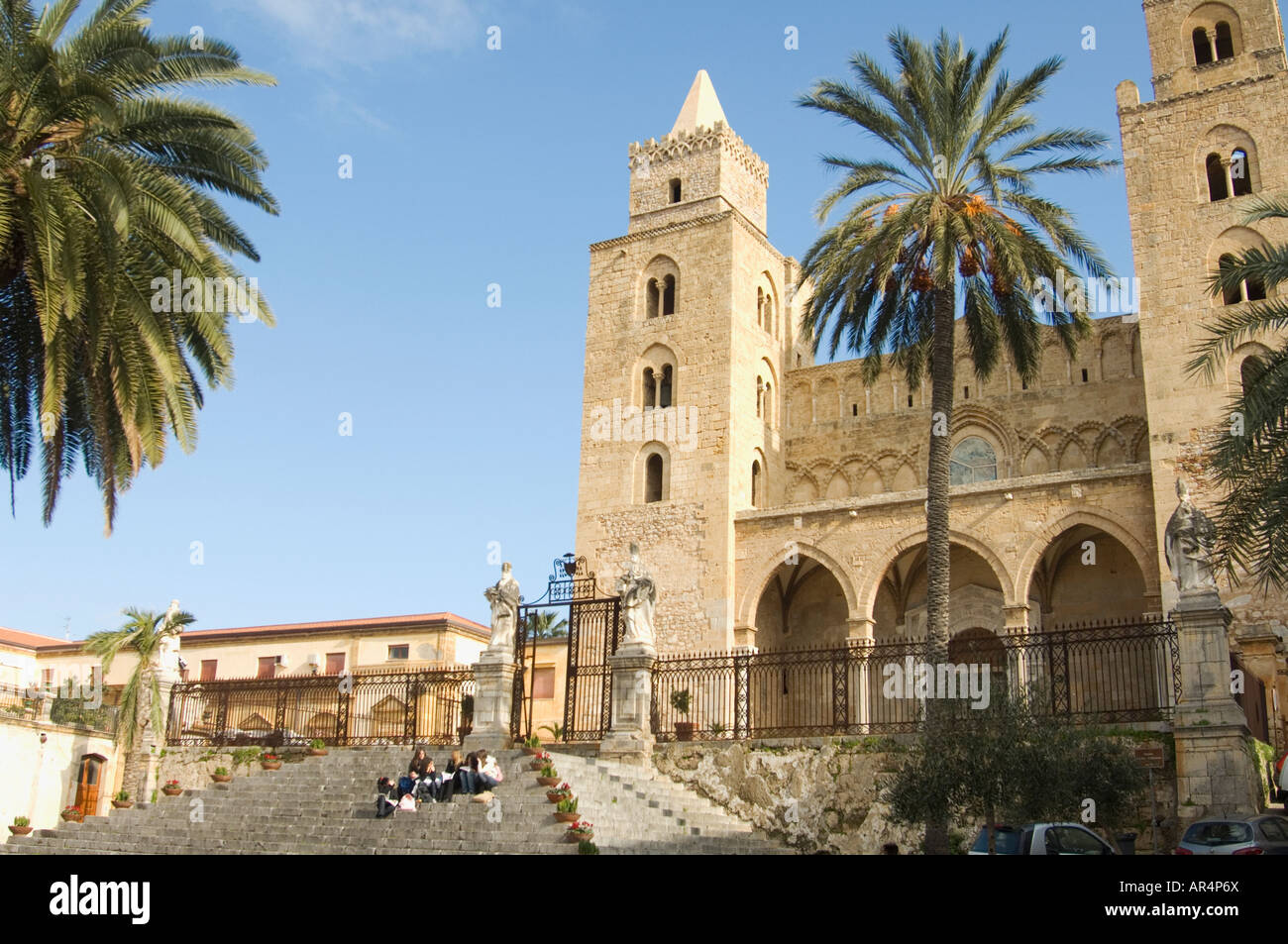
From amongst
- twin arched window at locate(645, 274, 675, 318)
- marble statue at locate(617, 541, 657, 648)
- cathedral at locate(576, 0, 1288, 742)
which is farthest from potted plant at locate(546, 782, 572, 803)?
twin arched window at locate(645, 274, 675, 318)

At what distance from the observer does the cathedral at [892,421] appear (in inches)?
998

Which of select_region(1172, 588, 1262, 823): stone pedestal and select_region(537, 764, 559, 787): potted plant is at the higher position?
select_region(1172, 588, 1262, 823): stone pedestal

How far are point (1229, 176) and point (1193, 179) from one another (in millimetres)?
697

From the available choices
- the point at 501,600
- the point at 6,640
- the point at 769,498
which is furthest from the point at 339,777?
the point at 6,640

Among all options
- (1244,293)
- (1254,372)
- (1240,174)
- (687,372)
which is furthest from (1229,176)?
(1254,372)

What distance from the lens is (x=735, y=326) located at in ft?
102

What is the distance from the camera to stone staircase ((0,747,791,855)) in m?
15.1

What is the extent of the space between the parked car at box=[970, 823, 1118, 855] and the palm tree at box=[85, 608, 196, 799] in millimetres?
16715

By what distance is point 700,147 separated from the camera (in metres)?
33.7

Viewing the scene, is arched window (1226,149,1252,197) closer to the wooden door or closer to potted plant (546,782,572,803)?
potted plant (546,782,572,803)

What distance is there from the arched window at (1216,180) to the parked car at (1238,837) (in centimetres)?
1756

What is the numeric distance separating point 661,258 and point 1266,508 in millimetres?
21100
